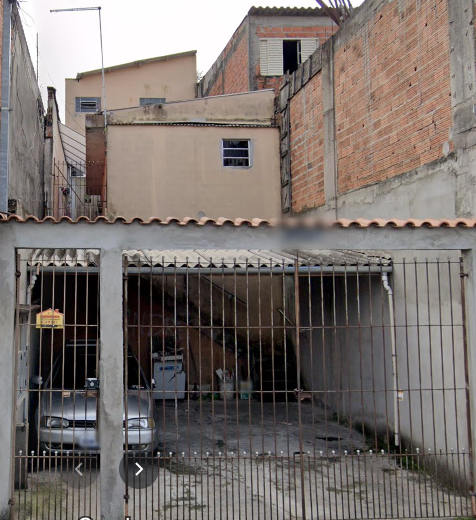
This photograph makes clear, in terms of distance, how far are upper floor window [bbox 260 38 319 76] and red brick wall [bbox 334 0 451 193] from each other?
6230 mm

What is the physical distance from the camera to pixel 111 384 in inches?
231

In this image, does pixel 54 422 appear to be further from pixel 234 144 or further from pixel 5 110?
pixel 234 144

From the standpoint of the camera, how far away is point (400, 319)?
8.80m

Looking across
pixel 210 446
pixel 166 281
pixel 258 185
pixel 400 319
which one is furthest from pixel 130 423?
pixel 258 185

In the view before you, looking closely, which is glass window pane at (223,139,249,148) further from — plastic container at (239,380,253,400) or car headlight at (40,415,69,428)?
car headlight at (40,415,69,428)

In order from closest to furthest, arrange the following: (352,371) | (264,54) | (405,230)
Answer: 1. (405,230)
2. (352,371)
3. (264,54)

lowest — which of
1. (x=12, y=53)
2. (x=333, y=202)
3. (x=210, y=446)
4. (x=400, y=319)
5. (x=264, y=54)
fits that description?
(x=210, y=446)

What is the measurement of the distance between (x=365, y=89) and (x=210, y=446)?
663 cm

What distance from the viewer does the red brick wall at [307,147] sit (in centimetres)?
1194

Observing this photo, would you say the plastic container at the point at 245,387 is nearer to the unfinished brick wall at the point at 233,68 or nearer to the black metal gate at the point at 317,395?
the black metal gate at the point at 317,395

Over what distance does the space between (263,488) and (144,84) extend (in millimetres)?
18881

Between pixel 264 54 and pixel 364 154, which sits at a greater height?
pixel 264 54

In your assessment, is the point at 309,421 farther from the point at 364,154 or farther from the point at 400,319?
the point at 364,154

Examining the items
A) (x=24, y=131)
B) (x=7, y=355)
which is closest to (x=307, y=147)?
(x=24, y=131)
